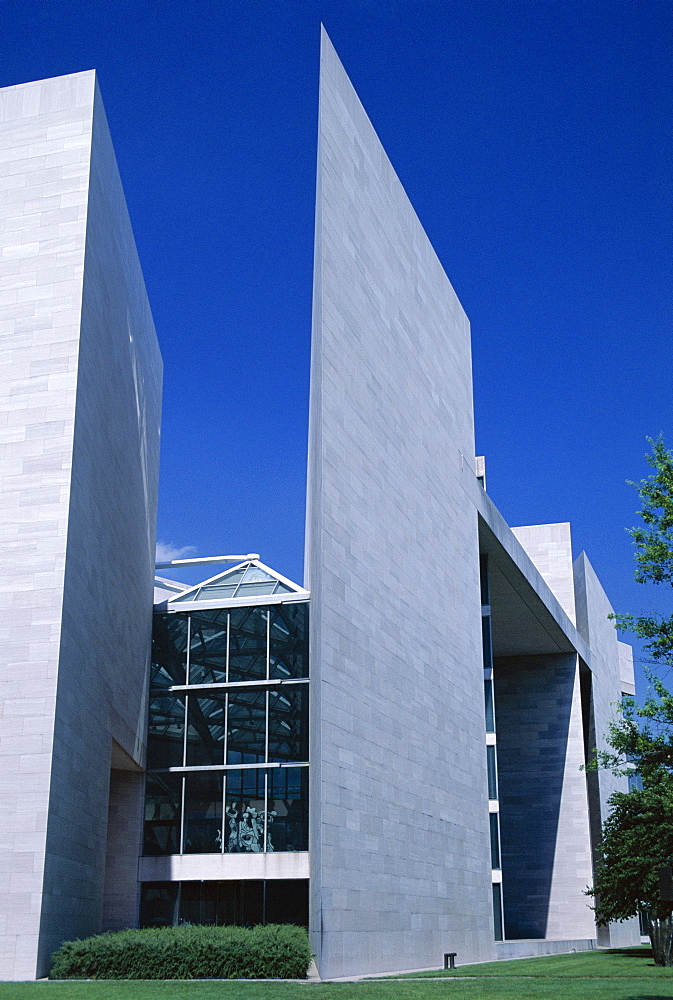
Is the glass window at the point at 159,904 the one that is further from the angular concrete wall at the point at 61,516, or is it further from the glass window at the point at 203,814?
the angular concrete wall at the point at 61,516

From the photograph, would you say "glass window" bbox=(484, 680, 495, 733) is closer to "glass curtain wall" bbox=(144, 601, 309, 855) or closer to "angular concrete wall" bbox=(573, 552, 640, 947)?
"glass curtain wall" bbox=(144, 601, 309, 855)

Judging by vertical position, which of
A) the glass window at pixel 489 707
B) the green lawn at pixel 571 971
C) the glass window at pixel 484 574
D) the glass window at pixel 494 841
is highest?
the glass window at pixel 484 574

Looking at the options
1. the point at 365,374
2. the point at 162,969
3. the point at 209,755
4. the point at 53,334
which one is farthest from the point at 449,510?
the point at 162,969

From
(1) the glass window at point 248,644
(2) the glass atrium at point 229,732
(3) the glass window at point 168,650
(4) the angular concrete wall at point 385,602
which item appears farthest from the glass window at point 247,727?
(4) the angular concrete wall at point 385,602

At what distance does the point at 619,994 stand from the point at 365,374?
15.1 metres

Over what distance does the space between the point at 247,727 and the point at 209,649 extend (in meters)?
2.62

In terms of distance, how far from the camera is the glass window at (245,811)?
2761cm

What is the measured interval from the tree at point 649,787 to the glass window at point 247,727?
8950 millimetres

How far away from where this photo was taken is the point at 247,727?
28.8m

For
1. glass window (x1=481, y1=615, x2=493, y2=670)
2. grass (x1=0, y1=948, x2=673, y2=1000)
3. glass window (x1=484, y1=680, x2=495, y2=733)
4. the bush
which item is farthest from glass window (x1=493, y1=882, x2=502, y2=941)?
the bush

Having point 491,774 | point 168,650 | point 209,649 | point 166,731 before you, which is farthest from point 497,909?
point 168,650

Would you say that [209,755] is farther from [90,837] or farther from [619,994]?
[619,994]

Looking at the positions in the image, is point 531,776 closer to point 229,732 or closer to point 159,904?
point 229,732

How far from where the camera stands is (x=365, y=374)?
26594mm
